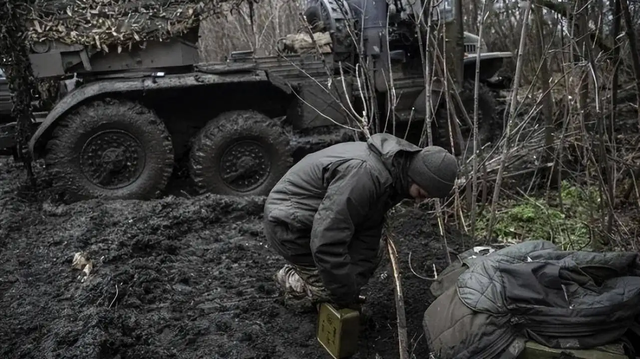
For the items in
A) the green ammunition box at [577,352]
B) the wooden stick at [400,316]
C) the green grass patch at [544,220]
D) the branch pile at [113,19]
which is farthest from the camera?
the branch pile at [113,19]

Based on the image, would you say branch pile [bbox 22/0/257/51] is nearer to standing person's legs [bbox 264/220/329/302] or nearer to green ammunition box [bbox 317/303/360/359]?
standing person's legs [bbox 264/220/329/302]

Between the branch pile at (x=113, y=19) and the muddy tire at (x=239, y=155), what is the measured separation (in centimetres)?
116

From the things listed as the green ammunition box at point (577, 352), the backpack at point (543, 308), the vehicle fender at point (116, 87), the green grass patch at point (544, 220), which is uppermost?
the vehicle fender at point (116, 87)

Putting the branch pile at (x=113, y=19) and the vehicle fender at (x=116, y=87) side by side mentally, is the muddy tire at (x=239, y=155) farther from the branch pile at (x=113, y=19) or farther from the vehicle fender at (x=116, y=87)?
the branch pile at (x=113, y=19)

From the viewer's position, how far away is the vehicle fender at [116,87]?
691 centimetres

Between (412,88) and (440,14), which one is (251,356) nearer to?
(440,14)

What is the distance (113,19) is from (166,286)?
3.59 m

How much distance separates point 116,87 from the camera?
702cm

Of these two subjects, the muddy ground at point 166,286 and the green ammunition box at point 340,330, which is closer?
the green ammunition box at point 340,330

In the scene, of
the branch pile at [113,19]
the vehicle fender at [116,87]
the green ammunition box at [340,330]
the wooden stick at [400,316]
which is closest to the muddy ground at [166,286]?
the green ammunition box at [340,330]

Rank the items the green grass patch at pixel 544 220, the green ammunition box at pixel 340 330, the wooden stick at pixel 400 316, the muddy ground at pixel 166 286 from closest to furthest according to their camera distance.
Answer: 1. the wooden stick at pixel 400 316
2. the green ammunition box at pixel 340 330
3. the muddy ground at pixel 166 286
4. the green grass patch at pixel 544 220

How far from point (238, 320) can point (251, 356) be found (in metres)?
0.50

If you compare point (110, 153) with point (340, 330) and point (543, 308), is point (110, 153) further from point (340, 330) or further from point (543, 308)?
point (543, 308)

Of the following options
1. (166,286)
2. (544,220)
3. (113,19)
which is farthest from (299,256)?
(113,19)
